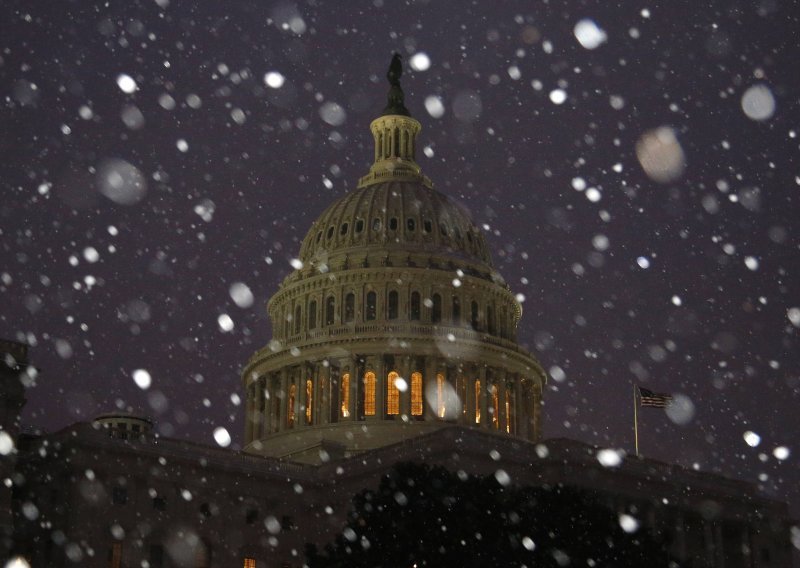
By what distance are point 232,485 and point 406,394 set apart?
24877 mm

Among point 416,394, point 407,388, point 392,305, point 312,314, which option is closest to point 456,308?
point 392,305

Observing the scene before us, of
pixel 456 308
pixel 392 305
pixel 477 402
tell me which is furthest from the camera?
pixel 456 308

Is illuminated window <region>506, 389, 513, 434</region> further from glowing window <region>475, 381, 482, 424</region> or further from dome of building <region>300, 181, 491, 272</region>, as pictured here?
dome of building <region>300, 181, 491, 272</region>

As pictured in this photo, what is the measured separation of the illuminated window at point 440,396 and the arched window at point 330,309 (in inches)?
447

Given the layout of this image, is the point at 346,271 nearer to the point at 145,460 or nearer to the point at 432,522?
the point at 145,460

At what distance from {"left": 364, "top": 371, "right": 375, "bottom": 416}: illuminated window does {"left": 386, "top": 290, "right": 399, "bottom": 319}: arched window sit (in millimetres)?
5641

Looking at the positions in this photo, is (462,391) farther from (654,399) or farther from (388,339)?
(654,399)

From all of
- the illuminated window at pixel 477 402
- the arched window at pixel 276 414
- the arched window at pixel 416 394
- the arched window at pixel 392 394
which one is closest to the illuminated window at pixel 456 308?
the illuminated window at pixel 477 402

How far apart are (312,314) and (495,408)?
1732 centimetres

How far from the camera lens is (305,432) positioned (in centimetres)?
10306

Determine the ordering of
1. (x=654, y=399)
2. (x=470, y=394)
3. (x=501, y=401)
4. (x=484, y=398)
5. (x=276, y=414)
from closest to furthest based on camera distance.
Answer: (x=654, y=399), (x=470, y=394), (x=484, y=398), (x=501, y=401), (x=276, y=414)

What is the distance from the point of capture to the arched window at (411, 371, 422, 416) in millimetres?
103188

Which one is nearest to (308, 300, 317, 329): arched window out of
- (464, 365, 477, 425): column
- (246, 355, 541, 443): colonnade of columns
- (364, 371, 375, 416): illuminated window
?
(246, 355, 541, 443): colonnade of columns

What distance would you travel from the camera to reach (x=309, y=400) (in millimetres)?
106562
